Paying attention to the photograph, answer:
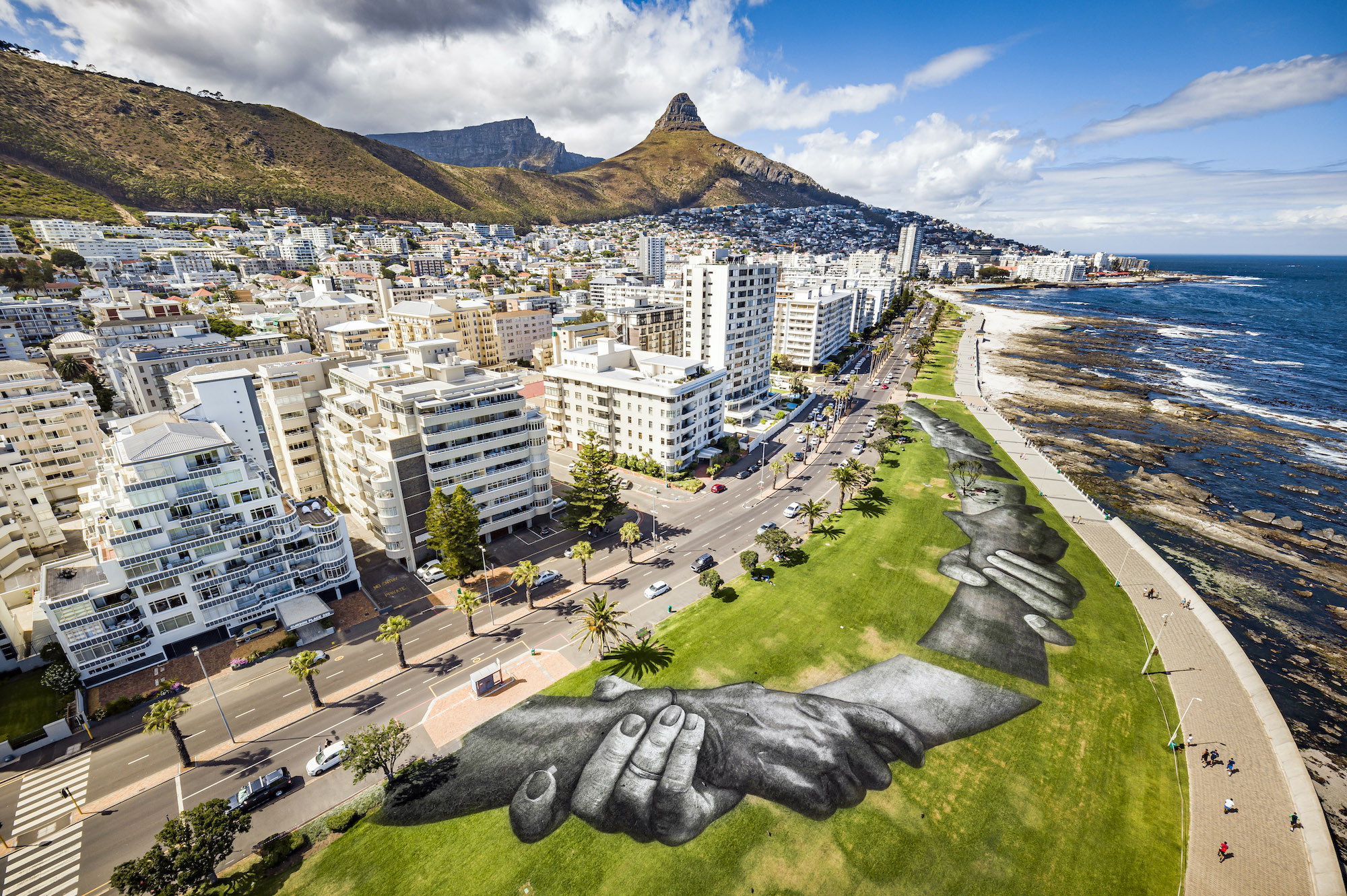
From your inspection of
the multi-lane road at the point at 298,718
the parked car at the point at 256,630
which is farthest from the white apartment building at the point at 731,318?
the parked car at the point at 256,630

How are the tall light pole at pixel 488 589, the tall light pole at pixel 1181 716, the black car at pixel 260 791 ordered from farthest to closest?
1. the tall light pole at pixel 488 589
2. the tall light pole at pixel 1181 716
3. the black car at pixel 260 791

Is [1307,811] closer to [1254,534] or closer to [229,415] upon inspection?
[1254,534]

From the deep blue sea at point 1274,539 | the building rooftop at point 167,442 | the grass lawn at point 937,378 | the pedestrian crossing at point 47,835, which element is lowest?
the deep blue sea at point 1274,539

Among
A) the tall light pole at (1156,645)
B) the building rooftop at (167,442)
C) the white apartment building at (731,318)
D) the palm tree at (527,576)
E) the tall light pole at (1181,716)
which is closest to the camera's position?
the tall light pole at (1181,716)

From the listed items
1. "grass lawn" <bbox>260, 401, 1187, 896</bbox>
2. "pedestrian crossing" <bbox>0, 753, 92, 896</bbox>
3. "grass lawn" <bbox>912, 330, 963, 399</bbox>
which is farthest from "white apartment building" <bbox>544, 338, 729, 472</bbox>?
"grass lawn" <bbox>912, 330, 963, 399</bbox>

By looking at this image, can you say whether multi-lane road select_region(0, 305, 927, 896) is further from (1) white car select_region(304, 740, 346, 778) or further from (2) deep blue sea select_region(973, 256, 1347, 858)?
(2) deep blue sea select_region(973, 256, 1347, 858)

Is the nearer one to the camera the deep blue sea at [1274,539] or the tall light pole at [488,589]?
the deep blue sea at [1274,539]

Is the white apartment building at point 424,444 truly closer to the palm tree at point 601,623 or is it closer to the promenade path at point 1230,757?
the palm tree at point 601,623

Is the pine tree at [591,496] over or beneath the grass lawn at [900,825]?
over
